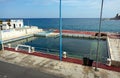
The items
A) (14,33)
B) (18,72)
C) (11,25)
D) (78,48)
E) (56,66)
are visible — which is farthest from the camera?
(11,25)

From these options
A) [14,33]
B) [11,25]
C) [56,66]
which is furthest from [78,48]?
[11,25]

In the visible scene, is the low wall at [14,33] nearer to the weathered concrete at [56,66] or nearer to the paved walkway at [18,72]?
the weathered concrete at [56,66]

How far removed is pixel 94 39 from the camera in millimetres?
54094

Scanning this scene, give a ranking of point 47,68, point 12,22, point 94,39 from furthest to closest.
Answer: point 12,22
point 94,39
point 47,68

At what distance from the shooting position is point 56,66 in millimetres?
15336

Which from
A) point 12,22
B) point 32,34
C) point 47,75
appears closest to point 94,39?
point 32,34

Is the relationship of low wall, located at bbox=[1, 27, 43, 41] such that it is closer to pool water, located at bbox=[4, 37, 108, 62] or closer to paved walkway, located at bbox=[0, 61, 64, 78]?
pool water, located at bbox=[4, 37, 108, 62]

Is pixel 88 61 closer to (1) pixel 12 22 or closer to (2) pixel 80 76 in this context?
(2) pixel 80 76

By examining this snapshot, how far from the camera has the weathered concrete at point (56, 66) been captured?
519 inches

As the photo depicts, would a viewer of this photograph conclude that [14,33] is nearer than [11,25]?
Yes

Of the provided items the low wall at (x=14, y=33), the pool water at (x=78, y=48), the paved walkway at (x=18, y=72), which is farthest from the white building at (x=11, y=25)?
the paved walkway at (x=18, y=72)

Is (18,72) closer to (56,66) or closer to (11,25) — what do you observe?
(56,66)

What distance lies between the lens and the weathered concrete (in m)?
13.2

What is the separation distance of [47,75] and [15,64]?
5.35 m
